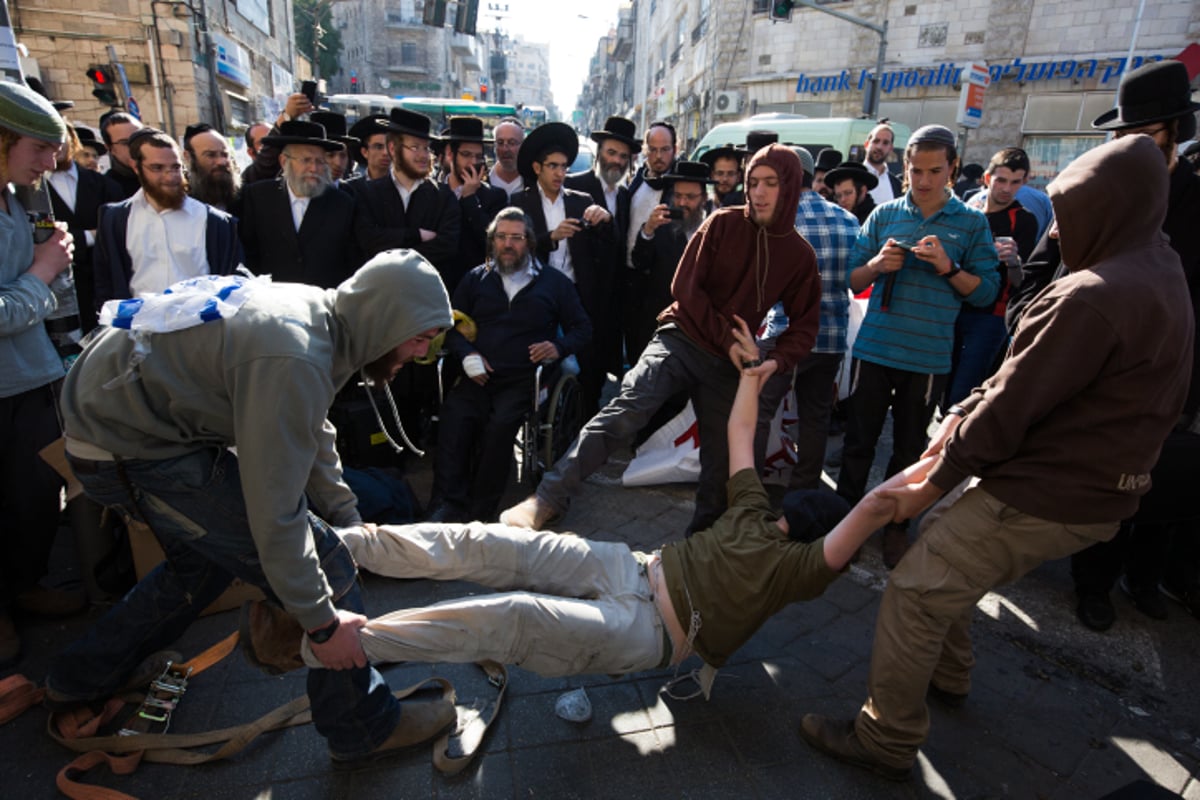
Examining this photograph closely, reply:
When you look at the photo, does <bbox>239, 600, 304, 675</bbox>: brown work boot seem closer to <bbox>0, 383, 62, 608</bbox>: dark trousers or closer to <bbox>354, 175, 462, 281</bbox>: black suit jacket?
<bbox>0, 383, 62, 608</bbox>: dark trousers

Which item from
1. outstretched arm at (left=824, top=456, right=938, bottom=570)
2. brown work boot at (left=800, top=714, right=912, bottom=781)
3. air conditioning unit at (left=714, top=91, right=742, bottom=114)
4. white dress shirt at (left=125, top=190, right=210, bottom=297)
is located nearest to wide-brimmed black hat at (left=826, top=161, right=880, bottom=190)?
outstretched arm at (left=824, top=456, right=938, bottom=570)

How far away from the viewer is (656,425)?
495 centimetres

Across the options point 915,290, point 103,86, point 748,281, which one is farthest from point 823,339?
point 103,86

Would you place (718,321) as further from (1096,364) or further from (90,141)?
(90,141)

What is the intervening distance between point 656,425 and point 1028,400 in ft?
10.2

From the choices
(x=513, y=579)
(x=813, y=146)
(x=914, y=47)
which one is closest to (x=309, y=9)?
(x=914, y=47)

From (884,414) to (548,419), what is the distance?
2032mm

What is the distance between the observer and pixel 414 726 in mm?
2270

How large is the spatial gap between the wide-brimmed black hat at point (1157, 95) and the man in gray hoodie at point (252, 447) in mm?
3392

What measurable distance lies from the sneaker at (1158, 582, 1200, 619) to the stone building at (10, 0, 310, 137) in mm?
19358

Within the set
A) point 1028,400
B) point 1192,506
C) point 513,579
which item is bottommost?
point 513,579

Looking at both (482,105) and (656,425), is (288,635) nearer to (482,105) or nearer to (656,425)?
(656,425)

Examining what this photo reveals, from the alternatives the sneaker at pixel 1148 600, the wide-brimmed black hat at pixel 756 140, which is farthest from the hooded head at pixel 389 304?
the wide-brimmed black hat at pixel 756 140

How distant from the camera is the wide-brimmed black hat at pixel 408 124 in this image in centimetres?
477
